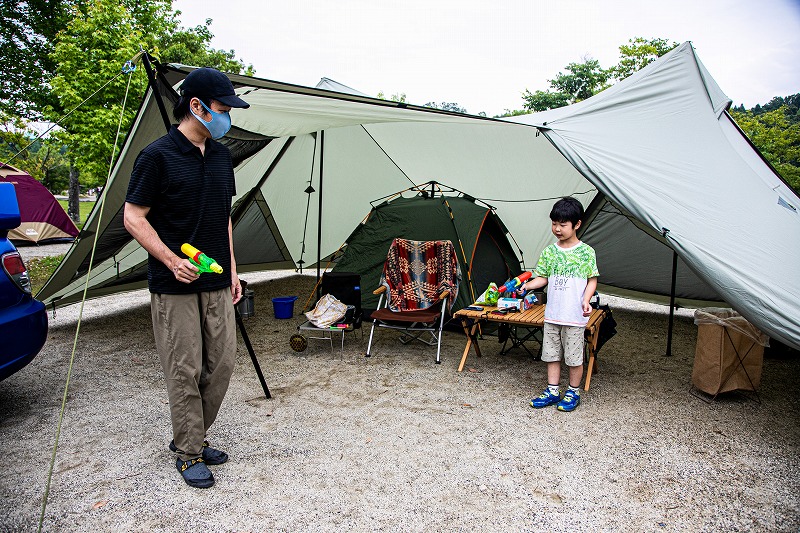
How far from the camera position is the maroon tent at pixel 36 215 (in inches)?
471

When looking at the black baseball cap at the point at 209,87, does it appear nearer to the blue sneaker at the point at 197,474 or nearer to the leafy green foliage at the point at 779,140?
the blue sneaker at the point at 197,474

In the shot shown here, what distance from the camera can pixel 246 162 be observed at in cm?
606

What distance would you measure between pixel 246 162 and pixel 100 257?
1.94 m

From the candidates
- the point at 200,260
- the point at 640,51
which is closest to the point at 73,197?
the point at 200,260

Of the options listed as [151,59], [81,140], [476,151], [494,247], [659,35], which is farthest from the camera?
[659,35]

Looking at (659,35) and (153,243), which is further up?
(659,35)

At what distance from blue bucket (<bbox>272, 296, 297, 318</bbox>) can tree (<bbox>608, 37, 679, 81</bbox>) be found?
912 inches

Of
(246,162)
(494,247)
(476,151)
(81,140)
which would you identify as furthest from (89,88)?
(494,247)

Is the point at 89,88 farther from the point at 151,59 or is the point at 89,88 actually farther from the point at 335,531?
the point at 335,531

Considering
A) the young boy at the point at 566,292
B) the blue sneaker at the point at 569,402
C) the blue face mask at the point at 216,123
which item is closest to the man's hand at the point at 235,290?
the blue face mask at the point at 216,123

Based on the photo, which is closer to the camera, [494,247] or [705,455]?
[705,455]

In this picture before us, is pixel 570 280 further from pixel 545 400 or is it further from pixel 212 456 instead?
pixel 212 456

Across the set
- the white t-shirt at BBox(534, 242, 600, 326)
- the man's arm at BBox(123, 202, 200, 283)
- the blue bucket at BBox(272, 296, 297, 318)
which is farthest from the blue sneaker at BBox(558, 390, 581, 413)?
the blue bucket at BBox(272, 296, 297, 318)

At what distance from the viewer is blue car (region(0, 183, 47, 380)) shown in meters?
2.91
